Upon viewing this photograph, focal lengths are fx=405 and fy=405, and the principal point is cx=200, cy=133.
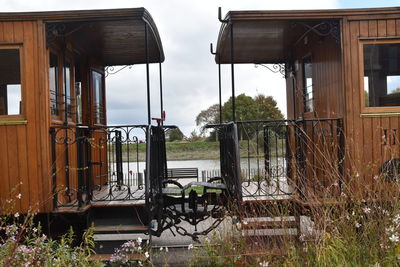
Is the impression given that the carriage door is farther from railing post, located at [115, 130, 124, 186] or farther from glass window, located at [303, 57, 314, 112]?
railing post, located at [115, 130, 124, 186]

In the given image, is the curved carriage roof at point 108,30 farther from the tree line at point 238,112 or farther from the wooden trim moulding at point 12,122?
the tree line at point 238,112

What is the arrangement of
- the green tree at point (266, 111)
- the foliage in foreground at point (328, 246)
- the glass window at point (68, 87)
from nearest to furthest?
the foliage in foreground at point (328, 246), the glass window at point (68, 87), the green tree at point (266, 111)

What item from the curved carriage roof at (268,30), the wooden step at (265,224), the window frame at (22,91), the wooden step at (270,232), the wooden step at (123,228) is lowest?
the wooden step at (123,228)

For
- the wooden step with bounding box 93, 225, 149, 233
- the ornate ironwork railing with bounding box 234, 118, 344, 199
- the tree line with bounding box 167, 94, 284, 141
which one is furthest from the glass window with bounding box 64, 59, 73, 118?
the tree line with bounding box 167, 94, 284, 141

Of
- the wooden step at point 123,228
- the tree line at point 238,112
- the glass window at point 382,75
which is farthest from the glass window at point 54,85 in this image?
the tree line at point 238,112

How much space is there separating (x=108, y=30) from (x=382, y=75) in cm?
391

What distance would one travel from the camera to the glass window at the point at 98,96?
7.67 m

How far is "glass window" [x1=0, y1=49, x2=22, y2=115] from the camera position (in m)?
5.17

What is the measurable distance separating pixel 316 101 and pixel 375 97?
1309 millimetres

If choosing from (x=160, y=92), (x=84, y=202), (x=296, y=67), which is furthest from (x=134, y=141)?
(x=296, y=67)

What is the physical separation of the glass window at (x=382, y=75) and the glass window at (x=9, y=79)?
457 centimetres

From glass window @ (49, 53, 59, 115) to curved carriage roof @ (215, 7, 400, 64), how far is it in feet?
8.19

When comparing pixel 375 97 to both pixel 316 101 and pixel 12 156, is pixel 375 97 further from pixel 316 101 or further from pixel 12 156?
pixel 12 156

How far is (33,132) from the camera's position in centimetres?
510
